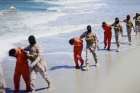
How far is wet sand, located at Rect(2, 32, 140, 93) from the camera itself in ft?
41.8

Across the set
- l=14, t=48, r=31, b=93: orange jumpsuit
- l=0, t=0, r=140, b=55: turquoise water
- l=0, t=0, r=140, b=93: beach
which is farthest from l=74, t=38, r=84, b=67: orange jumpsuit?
l=0, t=0, r=140, b=55: turquoise water

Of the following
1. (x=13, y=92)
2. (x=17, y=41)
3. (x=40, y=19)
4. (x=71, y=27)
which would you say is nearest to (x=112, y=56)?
(x=13, y=92)

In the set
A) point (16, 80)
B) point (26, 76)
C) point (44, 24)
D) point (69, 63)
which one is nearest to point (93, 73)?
point (69, 63)

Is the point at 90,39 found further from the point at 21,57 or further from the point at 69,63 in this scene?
the point at 21,57

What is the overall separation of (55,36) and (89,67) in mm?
8609

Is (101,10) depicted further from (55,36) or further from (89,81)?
(89,81)

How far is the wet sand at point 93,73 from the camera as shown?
12.7m

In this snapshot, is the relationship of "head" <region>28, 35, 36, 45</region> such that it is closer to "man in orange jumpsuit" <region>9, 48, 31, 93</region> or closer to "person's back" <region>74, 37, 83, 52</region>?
"man in orange jumpsuit" <region>9, 48, 31, 93</region>

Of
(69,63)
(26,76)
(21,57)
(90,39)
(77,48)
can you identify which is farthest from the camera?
(69,63)

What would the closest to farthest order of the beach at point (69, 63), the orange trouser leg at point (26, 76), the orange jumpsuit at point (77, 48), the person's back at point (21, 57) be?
the person's back at point (21, 57) < the orange trouser leg at point (26, 76) < the beach at point (69, 63) < the orange jumpsuit at point (77, 48)

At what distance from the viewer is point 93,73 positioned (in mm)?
14391

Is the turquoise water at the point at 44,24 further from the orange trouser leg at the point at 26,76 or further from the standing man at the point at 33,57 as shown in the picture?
the standing man at the point at 33,57

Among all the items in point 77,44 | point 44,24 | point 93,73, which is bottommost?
point 93,73

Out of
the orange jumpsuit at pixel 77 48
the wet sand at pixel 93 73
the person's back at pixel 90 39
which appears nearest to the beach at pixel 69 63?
the wet sand at pixel 93 73
